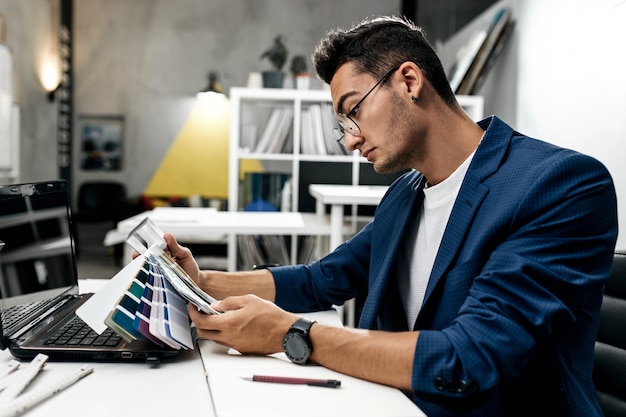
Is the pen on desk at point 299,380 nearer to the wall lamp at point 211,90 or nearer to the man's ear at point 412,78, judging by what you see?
the man's ear at point 412,78

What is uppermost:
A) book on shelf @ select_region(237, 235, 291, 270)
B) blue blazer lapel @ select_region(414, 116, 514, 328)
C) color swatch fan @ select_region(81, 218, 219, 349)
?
blue blazer lapel @ select_region(414, 116, 514, 328)

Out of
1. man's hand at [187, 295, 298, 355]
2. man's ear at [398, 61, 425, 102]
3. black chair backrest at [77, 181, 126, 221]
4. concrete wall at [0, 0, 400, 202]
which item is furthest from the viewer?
concrete wall at [0, 0, 400, 202]

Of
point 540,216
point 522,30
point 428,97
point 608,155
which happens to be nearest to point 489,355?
point 540,216

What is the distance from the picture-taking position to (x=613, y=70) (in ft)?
7.81

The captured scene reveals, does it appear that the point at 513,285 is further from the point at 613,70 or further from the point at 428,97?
the point at 613,70

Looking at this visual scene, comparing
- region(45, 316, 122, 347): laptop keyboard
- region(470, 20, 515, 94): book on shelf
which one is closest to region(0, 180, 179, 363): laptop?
region(45, 316, 122, 347): laptop keyboard

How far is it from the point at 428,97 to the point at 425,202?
0.25 meters

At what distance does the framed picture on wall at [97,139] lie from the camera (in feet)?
26.3

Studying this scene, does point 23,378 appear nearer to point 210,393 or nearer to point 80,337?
point 80,337

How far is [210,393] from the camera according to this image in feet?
2.87

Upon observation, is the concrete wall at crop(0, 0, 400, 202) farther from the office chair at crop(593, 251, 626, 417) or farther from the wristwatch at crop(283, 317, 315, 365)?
the wristwatch at crop(283, 317, 315, 365)

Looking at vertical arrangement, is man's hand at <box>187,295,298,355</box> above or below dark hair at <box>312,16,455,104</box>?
below

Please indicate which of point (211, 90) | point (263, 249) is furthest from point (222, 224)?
point (211, 90)

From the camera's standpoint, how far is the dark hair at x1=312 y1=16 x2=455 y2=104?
1239 millimetres
